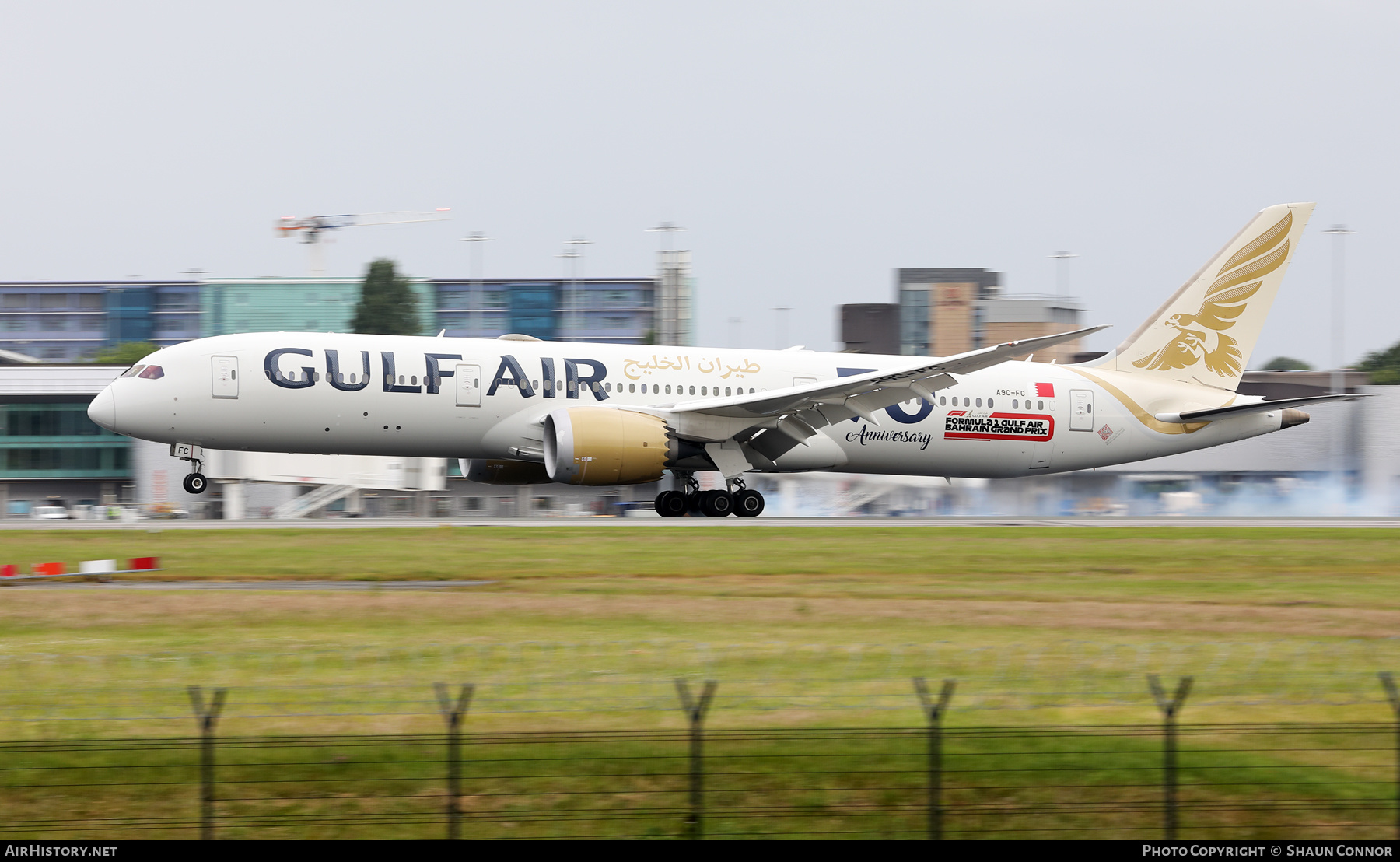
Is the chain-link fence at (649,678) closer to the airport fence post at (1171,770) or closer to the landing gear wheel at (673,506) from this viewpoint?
the airport fence post at (1171,770)

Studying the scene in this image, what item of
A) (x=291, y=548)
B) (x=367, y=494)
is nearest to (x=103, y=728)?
(x=291, y=548)

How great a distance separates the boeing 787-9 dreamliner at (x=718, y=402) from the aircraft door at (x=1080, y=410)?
0.16ft

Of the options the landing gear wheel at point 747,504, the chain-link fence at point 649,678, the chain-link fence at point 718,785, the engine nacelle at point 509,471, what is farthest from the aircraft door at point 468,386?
the chain-link fence at point 718,785

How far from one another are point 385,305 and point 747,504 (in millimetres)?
95631

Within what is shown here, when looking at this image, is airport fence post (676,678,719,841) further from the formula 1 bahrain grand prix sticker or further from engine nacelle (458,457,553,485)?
the formula 1 bahrain grand prix sticker

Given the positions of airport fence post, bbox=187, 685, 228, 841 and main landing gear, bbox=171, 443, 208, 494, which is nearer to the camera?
airport fence post, bbox=187, 685, 228, 841

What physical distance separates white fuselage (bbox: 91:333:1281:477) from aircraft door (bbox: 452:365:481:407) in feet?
0.12

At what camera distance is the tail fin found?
39.1m

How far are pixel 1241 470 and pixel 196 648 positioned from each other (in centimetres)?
6208

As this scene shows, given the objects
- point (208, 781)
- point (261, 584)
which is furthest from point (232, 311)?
point (208, 781)

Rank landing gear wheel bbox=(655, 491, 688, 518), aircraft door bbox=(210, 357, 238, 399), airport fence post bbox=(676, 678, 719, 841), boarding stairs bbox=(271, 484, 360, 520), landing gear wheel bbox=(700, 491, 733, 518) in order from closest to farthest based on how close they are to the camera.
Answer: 1. airport fence post bbox=(676, 678, 719, 841)
2. aircraft door bbox=(210, 357, 238, 399)
3. landing gear wheel bbox=(700, 491, 733, 518)
4. landing gear wheel bbox=(655, 491, 688, 518)
5. boarding stairs bbox=(271, 484, 360, 520)

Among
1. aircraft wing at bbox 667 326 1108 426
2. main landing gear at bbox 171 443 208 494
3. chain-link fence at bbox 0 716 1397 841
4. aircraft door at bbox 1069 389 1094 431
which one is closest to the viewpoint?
chain-link fence at bbox 0 716 1397 841

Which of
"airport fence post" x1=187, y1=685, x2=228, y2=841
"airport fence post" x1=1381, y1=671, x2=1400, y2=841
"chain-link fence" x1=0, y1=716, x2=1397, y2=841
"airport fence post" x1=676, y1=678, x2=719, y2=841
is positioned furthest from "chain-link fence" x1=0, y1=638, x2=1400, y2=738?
"airport fence post" x1=1381, y1=671, x2=1400, y2=841

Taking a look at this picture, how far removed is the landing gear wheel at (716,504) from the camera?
35.0 metres
